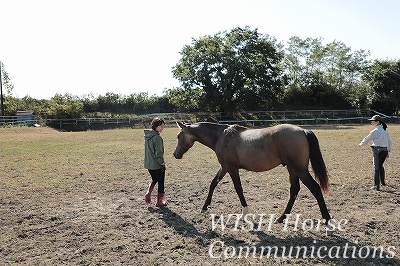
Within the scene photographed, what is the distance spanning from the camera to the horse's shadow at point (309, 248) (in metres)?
4.41

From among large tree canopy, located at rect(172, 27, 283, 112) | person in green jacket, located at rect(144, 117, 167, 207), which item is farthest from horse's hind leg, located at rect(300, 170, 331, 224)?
large tree canopy, located at rect(172, 27, 283, 112)

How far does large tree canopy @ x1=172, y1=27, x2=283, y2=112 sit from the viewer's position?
3866cm

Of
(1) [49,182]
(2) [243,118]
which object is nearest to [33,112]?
(2) [243,118]

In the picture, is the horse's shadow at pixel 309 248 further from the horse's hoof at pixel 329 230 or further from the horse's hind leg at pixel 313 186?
the horse's hind leg at pixel 313 186

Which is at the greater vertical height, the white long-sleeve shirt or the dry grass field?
the white long-sleeve shirt

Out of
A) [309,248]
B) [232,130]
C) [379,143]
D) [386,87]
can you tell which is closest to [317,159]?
[309,248]

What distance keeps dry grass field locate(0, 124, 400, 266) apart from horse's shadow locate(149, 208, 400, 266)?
14 millimetres

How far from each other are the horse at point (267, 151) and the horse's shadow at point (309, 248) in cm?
72

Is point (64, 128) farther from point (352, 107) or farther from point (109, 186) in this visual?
point (352, 107)

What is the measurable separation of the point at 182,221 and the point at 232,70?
33.6m

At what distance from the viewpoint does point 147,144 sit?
7023mm

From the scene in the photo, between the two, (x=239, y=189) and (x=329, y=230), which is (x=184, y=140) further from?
(x=329, y=230)

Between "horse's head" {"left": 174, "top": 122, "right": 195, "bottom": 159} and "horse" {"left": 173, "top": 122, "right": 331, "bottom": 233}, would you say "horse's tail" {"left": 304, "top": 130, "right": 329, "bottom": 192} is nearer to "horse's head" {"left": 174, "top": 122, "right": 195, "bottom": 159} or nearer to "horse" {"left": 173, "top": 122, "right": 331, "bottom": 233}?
"horse" {"left": 173, "top": 122, "right": 331, "bottom": 233}

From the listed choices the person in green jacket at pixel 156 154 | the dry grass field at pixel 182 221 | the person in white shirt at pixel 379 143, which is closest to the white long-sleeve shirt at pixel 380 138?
the person in white shirt at pixel 379 143
